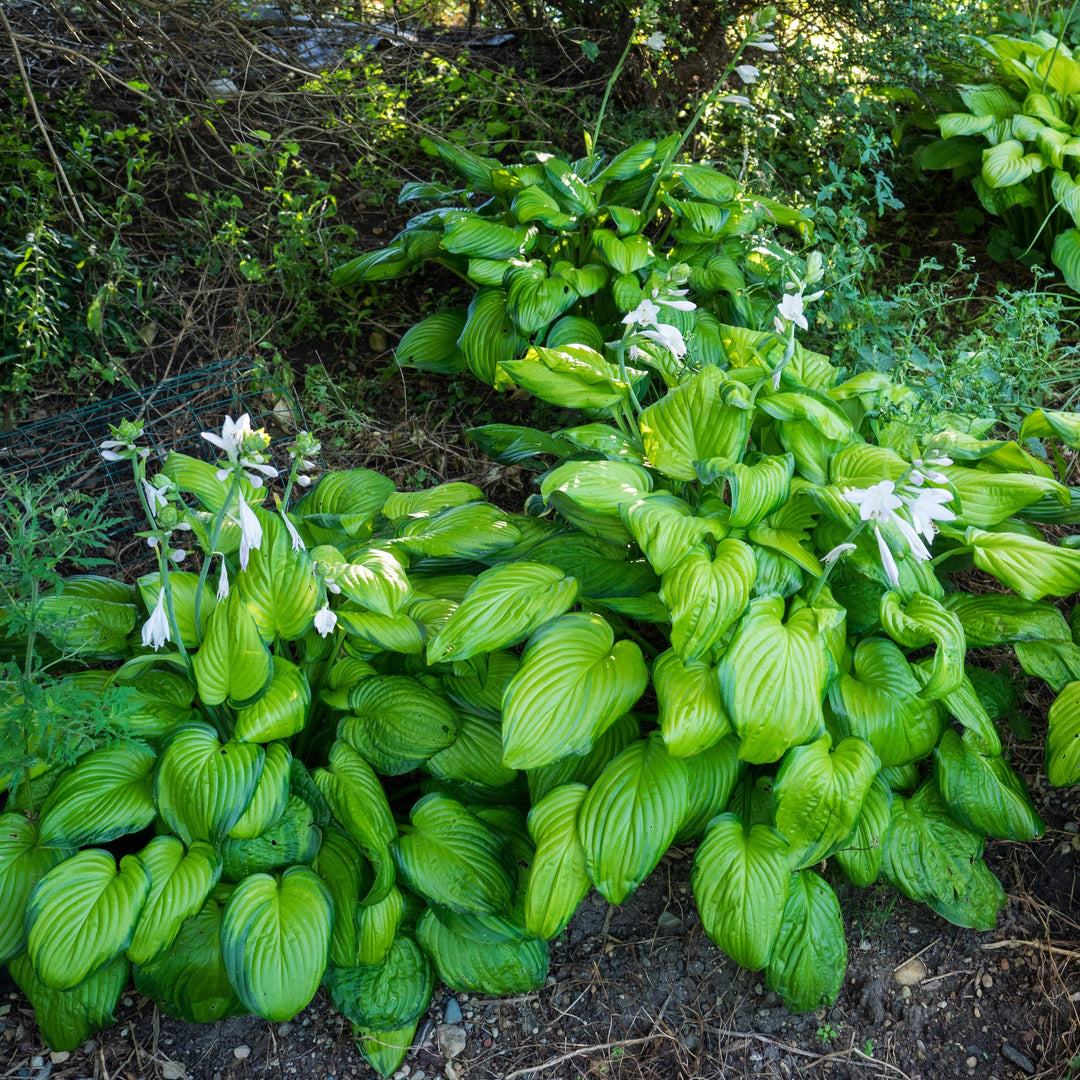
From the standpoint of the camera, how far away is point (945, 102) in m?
3.68

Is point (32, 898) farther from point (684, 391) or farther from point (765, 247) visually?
point (765, 247)

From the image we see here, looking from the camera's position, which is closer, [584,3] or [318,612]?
[318,612]

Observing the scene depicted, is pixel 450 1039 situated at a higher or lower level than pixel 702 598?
lower

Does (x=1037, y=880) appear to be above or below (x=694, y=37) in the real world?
below

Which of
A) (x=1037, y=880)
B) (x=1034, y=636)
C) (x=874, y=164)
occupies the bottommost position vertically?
(x=1037, y=880)

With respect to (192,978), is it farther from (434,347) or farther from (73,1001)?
(434,347)

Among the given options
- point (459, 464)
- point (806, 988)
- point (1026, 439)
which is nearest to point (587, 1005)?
point (806, 988)

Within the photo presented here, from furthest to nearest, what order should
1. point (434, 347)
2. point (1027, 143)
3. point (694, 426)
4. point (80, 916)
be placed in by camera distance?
Result: point (1027, 143) < point (434, 347) < point (694, 426) < point (80, 916)

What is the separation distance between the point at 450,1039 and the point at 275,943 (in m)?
0.48

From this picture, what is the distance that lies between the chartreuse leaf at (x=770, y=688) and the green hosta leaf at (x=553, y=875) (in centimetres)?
37

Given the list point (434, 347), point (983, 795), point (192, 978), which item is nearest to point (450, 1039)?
point (192, 978)

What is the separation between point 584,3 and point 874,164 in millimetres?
1377

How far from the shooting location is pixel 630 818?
1.77 metres

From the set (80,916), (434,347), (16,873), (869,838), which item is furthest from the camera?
(434,347)
